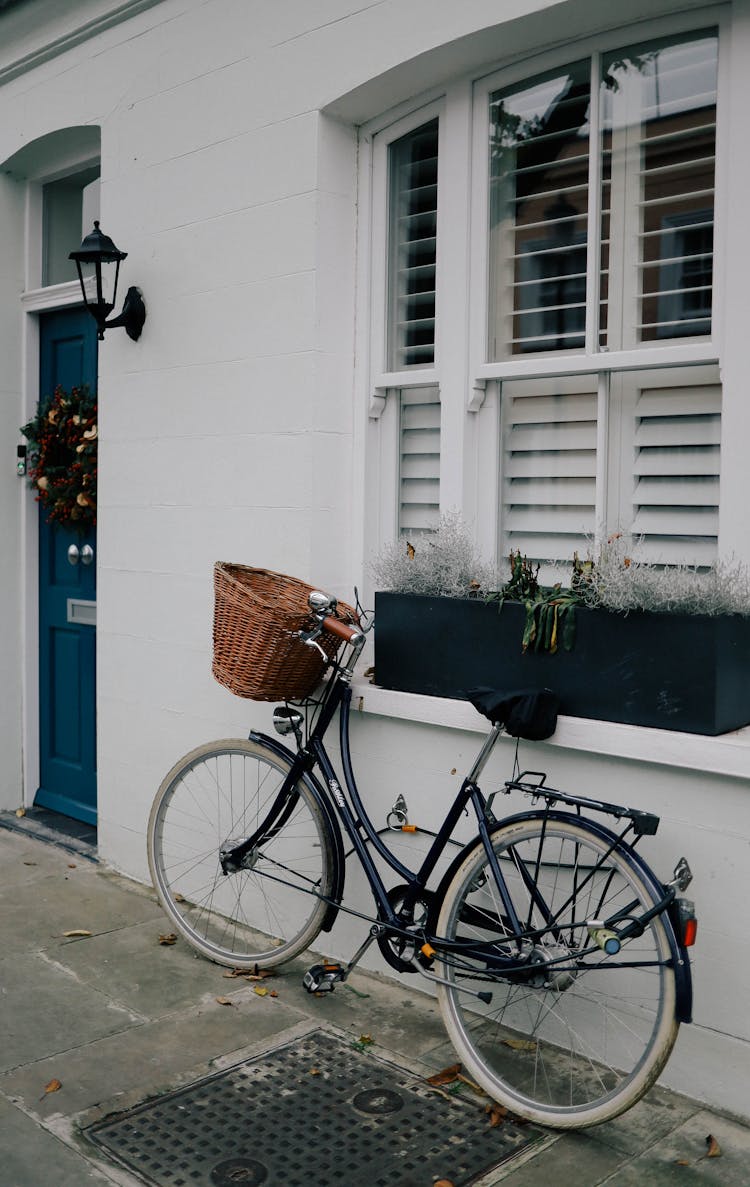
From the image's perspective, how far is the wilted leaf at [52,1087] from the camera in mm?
3191

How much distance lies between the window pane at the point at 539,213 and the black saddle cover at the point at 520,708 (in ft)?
4.01

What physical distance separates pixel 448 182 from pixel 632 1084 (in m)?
2.91

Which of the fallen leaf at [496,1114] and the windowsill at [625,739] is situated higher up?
the windowsill at [625,739]

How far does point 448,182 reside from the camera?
401 cm

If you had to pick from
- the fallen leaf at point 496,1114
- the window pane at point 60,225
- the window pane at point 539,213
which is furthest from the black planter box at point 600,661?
the window pane at point 60,225

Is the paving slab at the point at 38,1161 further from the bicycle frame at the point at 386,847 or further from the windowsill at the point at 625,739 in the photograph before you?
the windowsill at the point at 625,739

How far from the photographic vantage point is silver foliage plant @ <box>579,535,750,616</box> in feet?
10.2

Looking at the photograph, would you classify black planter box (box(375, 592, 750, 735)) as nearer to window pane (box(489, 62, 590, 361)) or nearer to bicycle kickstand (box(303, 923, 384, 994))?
bicycle kickstand (box(303, 923, 384, 994))

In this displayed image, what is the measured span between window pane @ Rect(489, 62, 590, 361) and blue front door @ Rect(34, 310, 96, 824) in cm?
247

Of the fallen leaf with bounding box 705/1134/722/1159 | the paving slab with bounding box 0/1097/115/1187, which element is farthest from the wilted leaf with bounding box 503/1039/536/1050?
the paving slab with bounding box 0/1097/115/1187

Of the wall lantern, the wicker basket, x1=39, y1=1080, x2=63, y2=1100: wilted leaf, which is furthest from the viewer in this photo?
the wall lantern

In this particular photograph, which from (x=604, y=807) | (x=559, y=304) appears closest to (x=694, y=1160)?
(x=604, y=807)

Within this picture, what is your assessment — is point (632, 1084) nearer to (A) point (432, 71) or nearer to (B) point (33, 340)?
(A) point (432, 71)

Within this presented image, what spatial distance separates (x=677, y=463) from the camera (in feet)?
11.5
